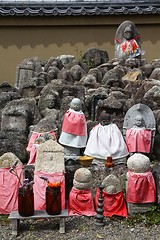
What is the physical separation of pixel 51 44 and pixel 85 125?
5.47 m

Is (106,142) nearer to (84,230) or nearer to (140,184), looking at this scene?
(140,184)

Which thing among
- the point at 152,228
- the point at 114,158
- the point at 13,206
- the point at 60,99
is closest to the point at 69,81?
the point at 60,99

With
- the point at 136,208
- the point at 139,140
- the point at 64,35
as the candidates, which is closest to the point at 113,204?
the point at 136,208

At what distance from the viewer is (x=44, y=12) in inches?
408

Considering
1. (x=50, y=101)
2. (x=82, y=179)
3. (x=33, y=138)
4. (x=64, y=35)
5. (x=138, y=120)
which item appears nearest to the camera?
(x=82, y=179)

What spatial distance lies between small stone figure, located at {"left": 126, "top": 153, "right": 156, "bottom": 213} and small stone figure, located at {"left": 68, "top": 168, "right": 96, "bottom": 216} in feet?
1.48

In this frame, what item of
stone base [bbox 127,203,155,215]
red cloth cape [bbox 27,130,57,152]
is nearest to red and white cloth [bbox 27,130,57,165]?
red cloth cape [bbox 27,130,57,152]

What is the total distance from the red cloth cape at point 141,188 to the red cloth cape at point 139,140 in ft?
2.63

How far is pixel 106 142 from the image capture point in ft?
18.3

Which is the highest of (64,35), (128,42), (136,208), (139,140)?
(64,35)

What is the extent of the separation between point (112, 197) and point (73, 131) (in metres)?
1.24

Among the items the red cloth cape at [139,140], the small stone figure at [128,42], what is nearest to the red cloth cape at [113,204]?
Answer: the red cloth cape at [139,140]

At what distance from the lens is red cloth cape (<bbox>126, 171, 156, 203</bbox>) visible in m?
4.78

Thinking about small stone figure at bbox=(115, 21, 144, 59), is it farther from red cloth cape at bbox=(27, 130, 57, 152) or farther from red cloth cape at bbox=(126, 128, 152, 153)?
red cloth cape at bbox=(27, 130, 57, 152)
